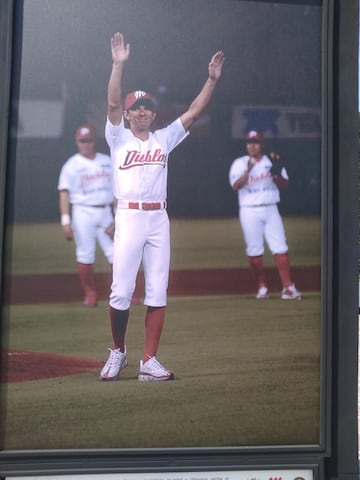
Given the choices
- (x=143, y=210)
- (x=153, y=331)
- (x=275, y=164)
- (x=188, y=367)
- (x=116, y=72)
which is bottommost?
(x=188, y=367)

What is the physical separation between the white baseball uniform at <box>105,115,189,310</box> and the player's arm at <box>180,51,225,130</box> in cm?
9

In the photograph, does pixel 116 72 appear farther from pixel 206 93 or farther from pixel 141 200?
pixel 141 200

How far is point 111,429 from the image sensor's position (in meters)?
3.64

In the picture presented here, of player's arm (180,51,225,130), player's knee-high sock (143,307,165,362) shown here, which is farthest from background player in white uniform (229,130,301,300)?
player's knee-high sock (143,307,165,362)

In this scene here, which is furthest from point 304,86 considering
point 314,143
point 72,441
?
point 72,441

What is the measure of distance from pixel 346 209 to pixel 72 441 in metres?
2.30

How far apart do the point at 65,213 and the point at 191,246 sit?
83 cm

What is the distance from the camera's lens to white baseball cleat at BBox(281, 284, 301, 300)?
12.5 ft

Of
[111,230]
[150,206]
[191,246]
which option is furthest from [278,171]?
[111,230]

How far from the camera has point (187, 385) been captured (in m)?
3.69

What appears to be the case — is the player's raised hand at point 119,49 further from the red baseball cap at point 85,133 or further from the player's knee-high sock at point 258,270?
the player's knee-high sock at point 258,270

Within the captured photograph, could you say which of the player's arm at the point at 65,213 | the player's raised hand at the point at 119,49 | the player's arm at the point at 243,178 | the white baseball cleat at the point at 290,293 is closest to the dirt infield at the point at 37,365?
the player's arm at the point at 65,213

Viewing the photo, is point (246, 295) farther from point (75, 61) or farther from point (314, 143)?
point (75, 61)

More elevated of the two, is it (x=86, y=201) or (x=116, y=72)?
(x=116, y=72)
